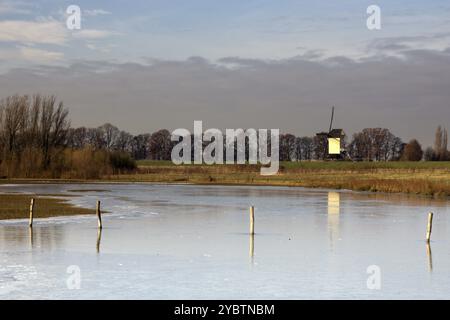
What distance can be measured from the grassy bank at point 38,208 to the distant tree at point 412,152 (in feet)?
445

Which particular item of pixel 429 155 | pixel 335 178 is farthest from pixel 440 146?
pixel 335 178

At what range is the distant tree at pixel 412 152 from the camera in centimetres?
17251

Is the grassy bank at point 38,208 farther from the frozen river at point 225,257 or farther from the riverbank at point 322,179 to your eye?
the riverbank at point 322,179

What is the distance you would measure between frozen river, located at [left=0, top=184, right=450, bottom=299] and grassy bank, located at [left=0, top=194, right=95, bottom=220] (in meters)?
2.29

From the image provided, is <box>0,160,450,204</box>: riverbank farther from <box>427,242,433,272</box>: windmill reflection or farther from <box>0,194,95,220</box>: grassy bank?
<box>427,242,433,272</box>: windmill reflection

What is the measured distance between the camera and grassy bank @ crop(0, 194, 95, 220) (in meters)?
37.1

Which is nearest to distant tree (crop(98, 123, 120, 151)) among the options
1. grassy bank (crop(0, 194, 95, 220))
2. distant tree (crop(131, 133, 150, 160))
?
distant tree (crop(131, 133, 150, 160))

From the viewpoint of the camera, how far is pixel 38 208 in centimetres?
4172

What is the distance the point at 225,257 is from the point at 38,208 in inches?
863

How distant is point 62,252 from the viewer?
23.4 metres

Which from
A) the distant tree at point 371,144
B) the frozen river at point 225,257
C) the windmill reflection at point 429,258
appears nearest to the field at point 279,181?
the frozen river at point 225,257

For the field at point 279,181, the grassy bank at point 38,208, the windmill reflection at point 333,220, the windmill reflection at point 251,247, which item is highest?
the field at point 279,181

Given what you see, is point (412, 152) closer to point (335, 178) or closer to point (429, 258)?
point (335, 178)
